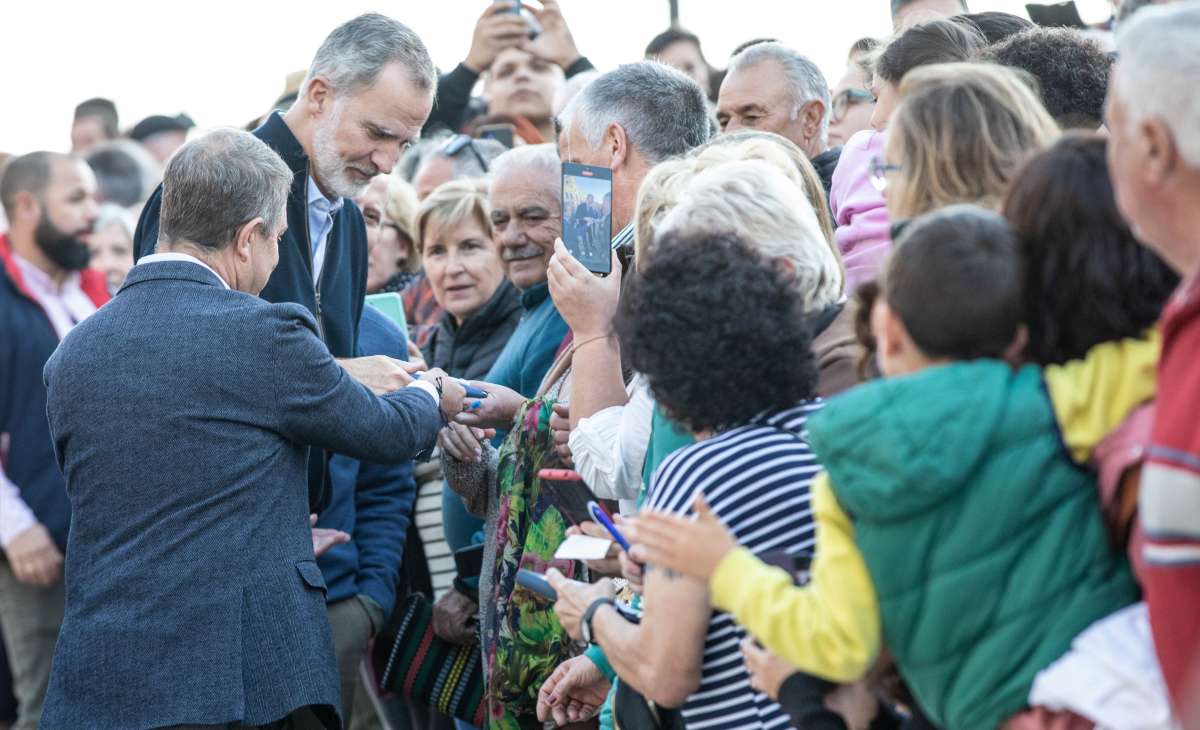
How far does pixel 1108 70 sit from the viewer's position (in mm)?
3203

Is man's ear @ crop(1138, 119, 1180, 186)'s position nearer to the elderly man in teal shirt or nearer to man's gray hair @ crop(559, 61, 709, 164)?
man's gray hair @ crop(559, 61, 709, 164)

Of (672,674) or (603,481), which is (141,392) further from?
(672,674)

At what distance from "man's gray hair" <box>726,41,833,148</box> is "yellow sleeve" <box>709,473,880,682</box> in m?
3.04

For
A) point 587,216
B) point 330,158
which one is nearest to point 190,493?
point 587,216

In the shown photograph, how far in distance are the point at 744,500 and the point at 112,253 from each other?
470 centimetres

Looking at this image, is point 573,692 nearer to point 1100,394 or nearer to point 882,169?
point 882,169

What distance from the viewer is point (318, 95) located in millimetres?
4648

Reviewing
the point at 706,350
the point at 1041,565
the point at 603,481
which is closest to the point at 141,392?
the point at 603,481

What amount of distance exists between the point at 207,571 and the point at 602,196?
1.31 m

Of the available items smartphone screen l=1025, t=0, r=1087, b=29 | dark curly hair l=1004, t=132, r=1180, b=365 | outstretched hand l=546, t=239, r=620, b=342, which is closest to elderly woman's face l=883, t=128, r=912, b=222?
dark curly hair l=1004, t=132, r=1180, b=365

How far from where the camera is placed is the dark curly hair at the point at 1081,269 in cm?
196

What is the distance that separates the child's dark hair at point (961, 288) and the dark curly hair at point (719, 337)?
411mm

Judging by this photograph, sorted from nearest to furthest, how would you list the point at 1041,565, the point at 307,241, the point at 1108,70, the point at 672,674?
the point at 1041,565 → the point at 672,674 → the point at 1108,70 → the point at 307,241

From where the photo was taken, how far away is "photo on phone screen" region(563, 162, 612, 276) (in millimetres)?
3625
